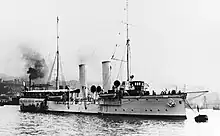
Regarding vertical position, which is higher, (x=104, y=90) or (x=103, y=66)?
(x=103, y=66)

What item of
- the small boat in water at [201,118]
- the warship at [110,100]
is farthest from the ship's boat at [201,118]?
the warship at [110,100]

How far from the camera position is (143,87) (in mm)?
47438

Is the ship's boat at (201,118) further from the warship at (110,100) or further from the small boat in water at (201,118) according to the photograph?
the warship at (110,100)

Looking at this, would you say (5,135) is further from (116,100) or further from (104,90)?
(104,90)

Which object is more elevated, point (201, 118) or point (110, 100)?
point (110, 100)

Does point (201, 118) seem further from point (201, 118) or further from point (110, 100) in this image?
point (110, 100)

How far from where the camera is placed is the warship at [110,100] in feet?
136

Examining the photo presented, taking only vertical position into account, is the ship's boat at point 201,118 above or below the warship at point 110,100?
below

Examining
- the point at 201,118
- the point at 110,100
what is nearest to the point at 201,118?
the point at 201,118

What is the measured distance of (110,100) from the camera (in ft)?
159

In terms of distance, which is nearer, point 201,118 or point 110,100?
point 201,118

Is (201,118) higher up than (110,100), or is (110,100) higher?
(110,100)

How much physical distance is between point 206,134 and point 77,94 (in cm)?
3393

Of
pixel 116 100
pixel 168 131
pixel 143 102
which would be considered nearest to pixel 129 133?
pixel 168 131
